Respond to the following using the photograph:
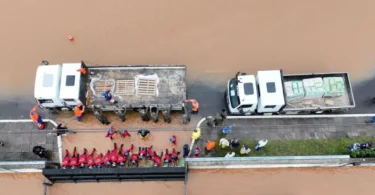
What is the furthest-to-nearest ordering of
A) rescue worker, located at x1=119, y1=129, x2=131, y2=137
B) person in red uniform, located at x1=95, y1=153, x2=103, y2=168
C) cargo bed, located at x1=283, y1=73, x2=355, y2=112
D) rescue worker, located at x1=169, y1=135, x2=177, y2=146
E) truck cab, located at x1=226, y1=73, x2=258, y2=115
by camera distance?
cargo bed, located at x1=283, y1=73, x2=355, y2=112
rescue worker, located at x1=119, y1=129, x2=131, y2=137
rescue worker, located at x1=169, y1=135, x2=177, y2=146
truck cab, located at x1=226, y1=73, x2=258, y2=115
person in red uniform, located at x1=95, y1=153, x2=103, y2=168

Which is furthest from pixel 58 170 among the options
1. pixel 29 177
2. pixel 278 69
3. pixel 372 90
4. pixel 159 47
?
pixel 372 90

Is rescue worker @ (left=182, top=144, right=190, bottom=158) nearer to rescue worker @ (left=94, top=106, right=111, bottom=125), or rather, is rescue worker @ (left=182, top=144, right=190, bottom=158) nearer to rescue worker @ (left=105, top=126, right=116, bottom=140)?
rescue worker @ (left=105, top=126, right=116, bottom=140)

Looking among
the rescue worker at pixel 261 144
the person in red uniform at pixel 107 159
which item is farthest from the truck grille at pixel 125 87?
the rescue worker at pixel 261 144

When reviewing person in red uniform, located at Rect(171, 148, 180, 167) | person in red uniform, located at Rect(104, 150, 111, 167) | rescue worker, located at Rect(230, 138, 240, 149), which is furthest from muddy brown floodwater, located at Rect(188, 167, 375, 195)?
person in red uniform, located at Rect(104, 150, 111, 167)

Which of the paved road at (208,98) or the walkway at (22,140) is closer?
the walkway at (22,140)

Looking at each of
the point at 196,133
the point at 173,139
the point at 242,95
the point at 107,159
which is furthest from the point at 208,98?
the point at 107,159

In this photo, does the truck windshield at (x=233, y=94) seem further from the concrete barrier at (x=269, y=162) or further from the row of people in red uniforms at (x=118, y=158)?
the row of people in red uniforms at (x=118, y=158)
